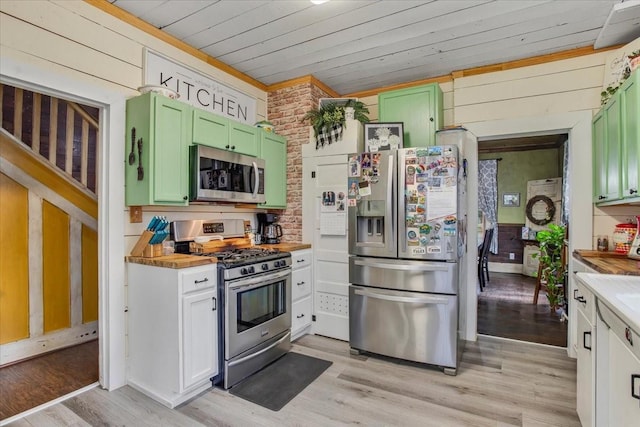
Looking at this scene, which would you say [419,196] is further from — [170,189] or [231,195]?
[170,189]

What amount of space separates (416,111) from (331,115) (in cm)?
87

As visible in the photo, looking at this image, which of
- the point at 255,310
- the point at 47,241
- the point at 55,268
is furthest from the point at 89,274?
the point at 255,310

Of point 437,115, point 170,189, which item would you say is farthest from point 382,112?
point 170,189

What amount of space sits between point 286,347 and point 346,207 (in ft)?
4.72

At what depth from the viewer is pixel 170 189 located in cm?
249

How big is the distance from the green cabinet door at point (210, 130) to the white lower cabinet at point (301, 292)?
1240 mm

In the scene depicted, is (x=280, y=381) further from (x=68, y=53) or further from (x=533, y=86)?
(x=533, y=86)

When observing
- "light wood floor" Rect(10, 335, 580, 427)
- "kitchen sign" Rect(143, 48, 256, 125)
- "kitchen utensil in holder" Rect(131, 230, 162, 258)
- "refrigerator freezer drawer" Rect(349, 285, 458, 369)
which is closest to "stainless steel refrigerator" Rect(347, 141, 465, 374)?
"refrigerator freezer drawer" Rect(349, 285, 458, 369)

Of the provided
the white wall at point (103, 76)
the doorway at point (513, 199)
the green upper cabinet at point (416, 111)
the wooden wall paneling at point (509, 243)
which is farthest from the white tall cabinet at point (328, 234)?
the wooden wall paneling at point (509, 243)

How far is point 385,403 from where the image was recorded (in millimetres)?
2248

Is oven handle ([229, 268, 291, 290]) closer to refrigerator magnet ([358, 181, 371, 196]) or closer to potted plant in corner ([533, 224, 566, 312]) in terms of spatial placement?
refrigerator magnet ([358, 181, 371, 196])

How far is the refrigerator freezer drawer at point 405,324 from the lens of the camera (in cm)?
264

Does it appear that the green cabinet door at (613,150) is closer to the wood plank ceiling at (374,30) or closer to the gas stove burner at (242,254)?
the wood plank ceiling at (374,30)

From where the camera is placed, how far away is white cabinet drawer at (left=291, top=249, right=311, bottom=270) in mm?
3239
